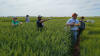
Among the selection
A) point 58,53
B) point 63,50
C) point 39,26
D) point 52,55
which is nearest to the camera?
point 52,55

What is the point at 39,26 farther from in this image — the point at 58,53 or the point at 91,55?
the point at 58,53

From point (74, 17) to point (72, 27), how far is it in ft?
1.39

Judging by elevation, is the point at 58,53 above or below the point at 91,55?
above

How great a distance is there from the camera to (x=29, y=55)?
166 centimetres

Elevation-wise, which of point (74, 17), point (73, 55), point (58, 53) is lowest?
point (73, 55)

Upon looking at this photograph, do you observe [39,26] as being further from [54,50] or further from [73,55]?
[54,50]

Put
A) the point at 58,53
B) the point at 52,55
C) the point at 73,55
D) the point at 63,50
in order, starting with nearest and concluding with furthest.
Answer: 1. the point at 52,55
2. the point at 58,53
3. the point at 63,50
4. the point at 73,55

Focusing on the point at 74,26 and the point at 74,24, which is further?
the point at 74,26

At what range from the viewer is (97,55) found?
2.91 meters

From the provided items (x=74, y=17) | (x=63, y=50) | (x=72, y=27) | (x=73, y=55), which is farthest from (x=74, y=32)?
(x=63, y=50)

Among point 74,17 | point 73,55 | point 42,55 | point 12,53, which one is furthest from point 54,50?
point 74,17

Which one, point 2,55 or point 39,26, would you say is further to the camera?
point 39,26

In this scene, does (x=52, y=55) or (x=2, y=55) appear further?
(x=52, y=55)

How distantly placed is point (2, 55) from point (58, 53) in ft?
2.98
